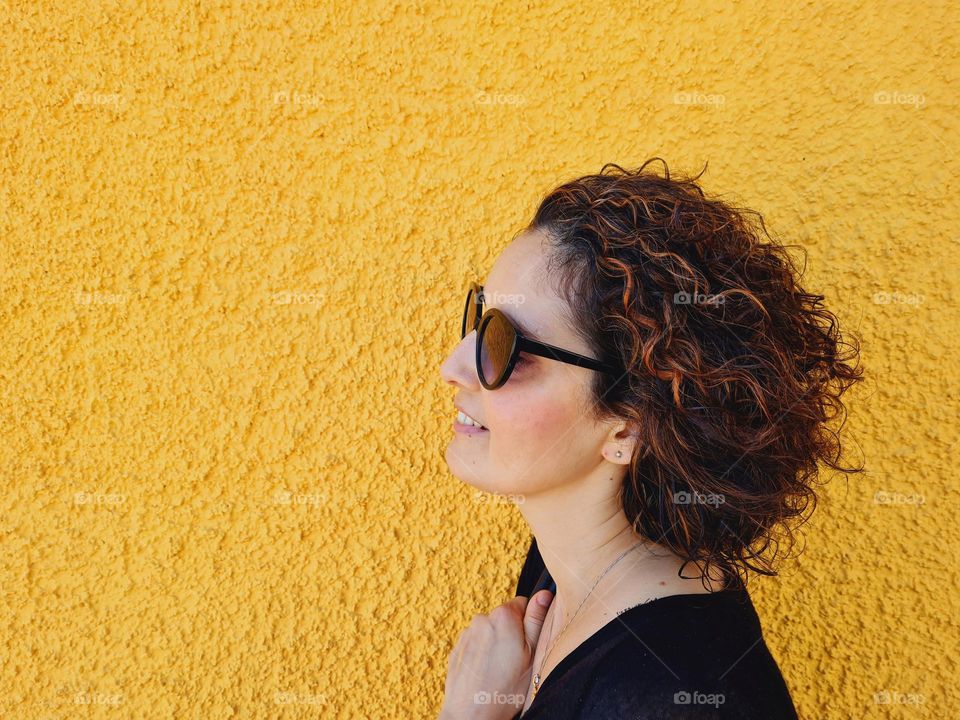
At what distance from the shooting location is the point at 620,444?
120 centimetres

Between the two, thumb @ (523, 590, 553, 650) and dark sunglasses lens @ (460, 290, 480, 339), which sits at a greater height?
dark sunglasses lens @ (460, 290, 480, 339)

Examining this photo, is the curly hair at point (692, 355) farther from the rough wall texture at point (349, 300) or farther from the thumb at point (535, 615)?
the rough wall texture at point (349, 300)

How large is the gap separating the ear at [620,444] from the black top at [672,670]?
0.24 metres

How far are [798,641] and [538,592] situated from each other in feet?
2.28

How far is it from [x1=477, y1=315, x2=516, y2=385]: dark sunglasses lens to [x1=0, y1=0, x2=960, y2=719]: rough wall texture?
1.45 feet

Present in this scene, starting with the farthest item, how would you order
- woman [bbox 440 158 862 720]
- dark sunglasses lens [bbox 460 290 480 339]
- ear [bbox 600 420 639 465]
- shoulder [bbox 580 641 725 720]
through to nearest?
dark sunglasses lens [bbox 460 290 480 339] → ear [bbox 600 420 639 465] → woman [bbox 440 158 862 720] → shoulder [bbox 580 641 725 720]

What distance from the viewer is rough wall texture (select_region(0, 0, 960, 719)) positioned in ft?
4.78

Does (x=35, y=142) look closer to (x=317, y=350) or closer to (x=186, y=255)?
(x=186, y=255)

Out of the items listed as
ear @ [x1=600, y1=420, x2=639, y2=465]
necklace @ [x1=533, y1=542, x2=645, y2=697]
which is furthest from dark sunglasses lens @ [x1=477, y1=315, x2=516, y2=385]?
necklace @ [x1=533, y1=542, x2=645, y2=697]

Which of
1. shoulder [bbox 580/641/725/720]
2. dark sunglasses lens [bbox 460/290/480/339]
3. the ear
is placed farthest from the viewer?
dark sunglasses lens [bbox 460/290/480/339]

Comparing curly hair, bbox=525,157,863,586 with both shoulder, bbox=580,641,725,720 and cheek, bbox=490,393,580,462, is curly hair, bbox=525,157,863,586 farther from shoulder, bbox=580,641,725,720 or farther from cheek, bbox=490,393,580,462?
shoulder, bbox=580,641,725,720

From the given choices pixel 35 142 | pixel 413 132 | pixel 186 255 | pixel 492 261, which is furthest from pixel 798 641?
pixel 35 142

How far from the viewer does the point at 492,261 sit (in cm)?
164

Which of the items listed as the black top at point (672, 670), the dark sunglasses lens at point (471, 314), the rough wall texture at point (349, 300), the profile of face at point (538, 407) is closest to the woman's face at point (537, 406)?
the profile of face at point (538, 407)
